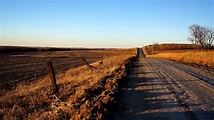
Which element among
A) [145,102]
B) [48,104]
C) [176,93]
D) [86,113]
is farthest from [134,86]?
[86,113]

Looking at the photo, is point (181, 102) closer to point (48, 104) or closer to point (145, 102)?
point (145, 102)

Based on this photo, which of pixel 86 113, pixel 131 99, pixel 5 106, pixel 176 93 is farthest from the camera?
pixel 176 93

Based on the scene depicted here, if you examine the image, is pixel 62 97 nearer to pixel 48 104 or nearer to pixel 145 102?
pixel 48 104

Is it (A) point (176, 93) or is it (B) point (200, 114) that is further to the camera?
(A) point (176, 93)

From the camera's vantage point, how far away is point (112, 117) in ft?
22.5

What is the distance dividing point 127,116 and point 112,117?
43 cm

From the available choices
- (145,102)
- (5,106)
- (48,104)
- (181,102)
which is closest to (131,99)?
(145,102)

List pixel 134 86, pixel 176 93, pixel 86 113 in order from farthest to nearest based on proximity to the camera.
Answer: pixel 134 86, pixel 176 93, pixel 86 113

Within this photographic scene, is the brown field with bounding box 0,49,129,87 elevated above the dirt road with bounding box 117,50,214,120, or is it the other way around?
the dirt road with bounding box 117,50,214,120

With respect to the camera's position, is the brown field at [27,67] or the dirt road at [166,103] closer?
the dirt road at [166,103]

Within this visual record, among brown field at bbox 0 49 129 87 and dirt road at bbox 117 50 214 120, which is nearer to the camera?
dirt road at bbox 117 50 214 120

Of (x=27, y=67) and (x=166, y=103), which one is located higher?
(x=166, y=103)

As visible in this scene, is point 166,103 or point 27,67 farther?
point 27,67

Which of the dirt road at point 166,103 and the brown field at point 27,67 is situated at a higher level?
the dirt road at point 166,103
